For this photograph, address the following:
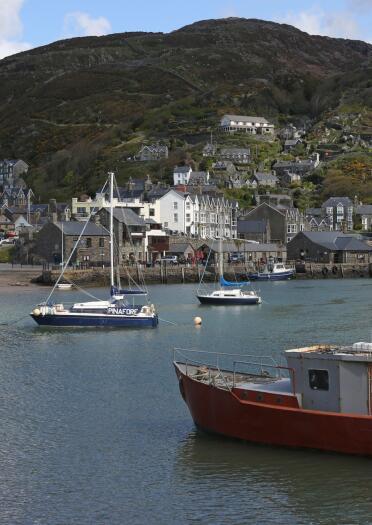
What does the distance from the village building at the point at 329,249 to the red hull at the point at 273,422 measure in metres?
91.2

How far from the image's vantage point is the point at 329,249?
116 meters

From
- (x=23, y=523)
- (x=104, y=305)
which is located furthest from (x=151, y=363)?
(x=23, y=523)

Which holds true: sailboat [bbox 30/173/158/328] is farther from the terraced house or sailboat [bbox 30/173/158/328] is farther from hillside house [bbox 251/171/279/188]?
hillside house [bbox 251/171/279/188]

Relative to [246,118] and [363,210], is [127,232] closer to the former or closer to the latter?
[363,210]

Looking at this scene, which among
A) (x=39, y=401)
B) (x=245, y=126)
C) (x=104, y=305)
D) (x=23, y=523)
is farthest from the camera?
(x=245, y=126)

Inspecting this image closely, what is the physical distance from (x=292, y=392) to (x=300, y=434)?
44.6 inches

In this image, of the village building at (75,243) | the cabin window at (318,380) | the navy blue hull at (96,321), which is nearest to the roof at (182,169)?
the village building at (75,243)

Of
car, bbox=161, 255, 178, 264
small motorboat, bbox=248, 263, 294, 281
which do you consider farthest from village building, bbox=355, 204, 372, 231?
car, bbox=161, 255, 178, 264

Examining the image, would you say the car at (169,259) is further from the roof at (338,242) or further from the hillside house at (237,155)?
the hillside house at (237,155)

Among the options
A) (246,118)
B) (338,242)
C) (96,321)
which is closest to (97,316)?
(96,321)

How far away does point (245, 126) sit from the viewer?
182m

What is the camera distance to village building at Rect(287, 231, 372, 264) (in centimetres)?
11606

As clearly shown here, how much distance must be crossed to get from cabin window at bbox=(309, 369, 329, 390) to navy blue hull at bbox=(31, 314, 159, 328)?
30.3m

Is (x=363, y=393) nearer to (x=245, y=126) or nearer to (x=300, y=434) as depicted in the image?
(x=300, y=434)
